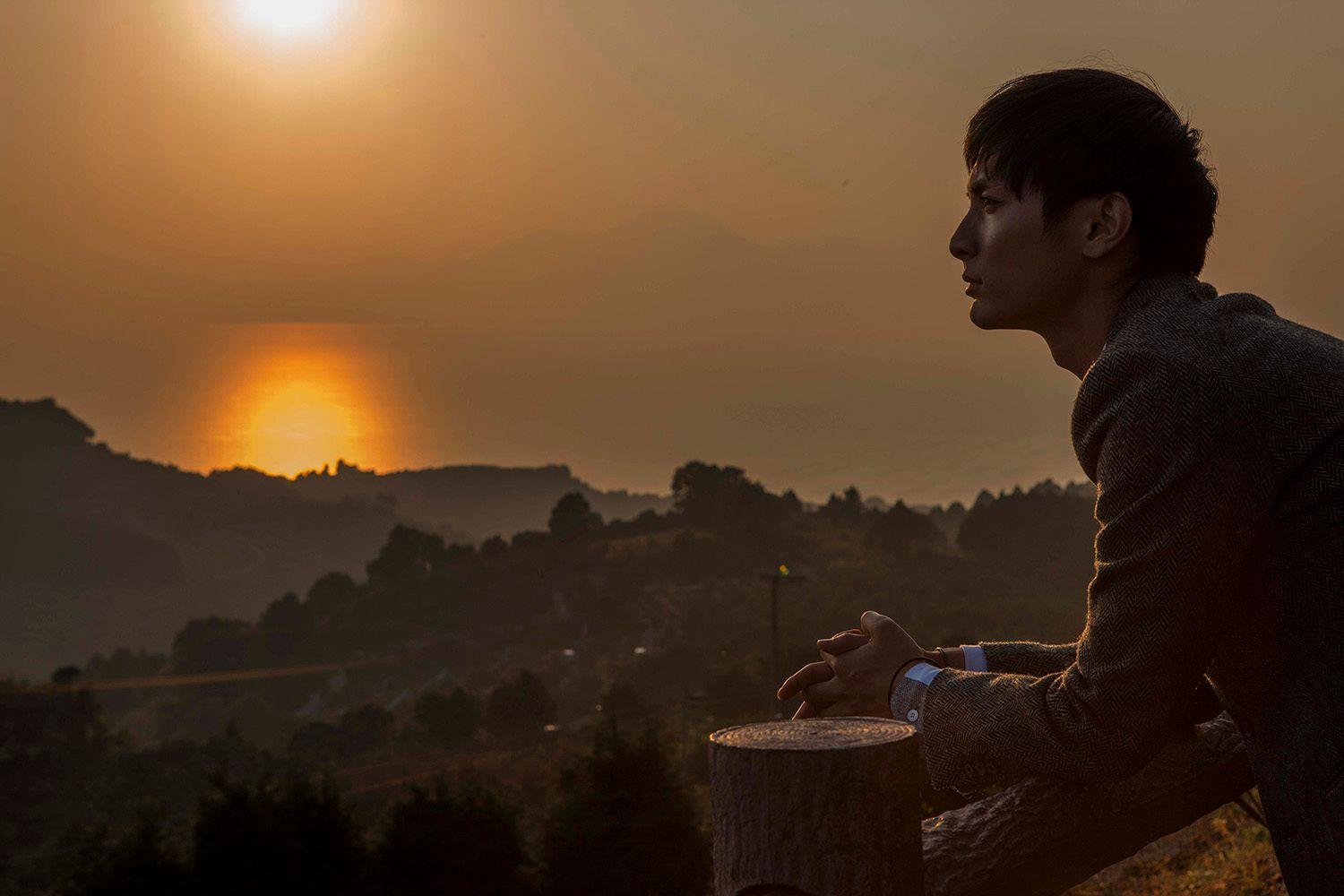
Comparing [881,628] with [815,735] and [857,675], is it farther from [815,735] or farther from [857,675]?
[815,735]

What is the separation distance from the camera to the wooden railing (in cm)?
180

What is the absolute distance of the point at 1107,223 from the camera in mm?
2244

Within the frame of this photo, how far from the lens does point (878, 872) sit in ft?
6.03

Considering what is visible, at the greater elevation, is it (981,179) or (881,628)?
(981,179)

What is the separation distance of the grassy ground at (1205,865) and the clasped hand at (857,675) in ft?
41.5

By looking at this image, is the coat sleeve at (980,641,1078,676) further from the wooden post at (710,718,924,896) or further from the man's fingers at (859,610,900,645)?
the wooden post at (710,718,924,896)

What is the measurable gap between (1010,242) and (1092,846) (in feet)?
4.19

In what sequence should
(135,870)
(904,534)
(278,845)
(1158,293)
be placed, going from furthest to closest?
(904,534) → (278,845) → (135,870) → (1158,293)

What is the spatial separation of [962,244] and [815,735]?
1141 millimetres

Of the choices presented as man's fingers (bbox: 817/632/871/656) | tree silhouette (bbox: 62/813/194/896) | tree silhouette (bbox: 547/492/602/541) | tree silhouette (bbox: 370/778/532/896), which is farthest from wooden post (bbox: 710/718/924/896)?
tree silhouette (bbox: 547/492/602/541)

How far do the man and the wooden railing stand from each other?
112 millimetres

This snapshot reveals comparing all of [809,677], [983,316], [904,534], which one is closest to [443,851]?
[809,677]

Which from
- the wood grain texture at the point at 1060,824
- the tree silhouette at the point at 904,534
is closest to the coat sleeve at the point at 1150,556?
the wood grain texture at the point at 1060,824

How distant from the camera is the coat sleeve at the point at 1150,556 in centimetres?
185
